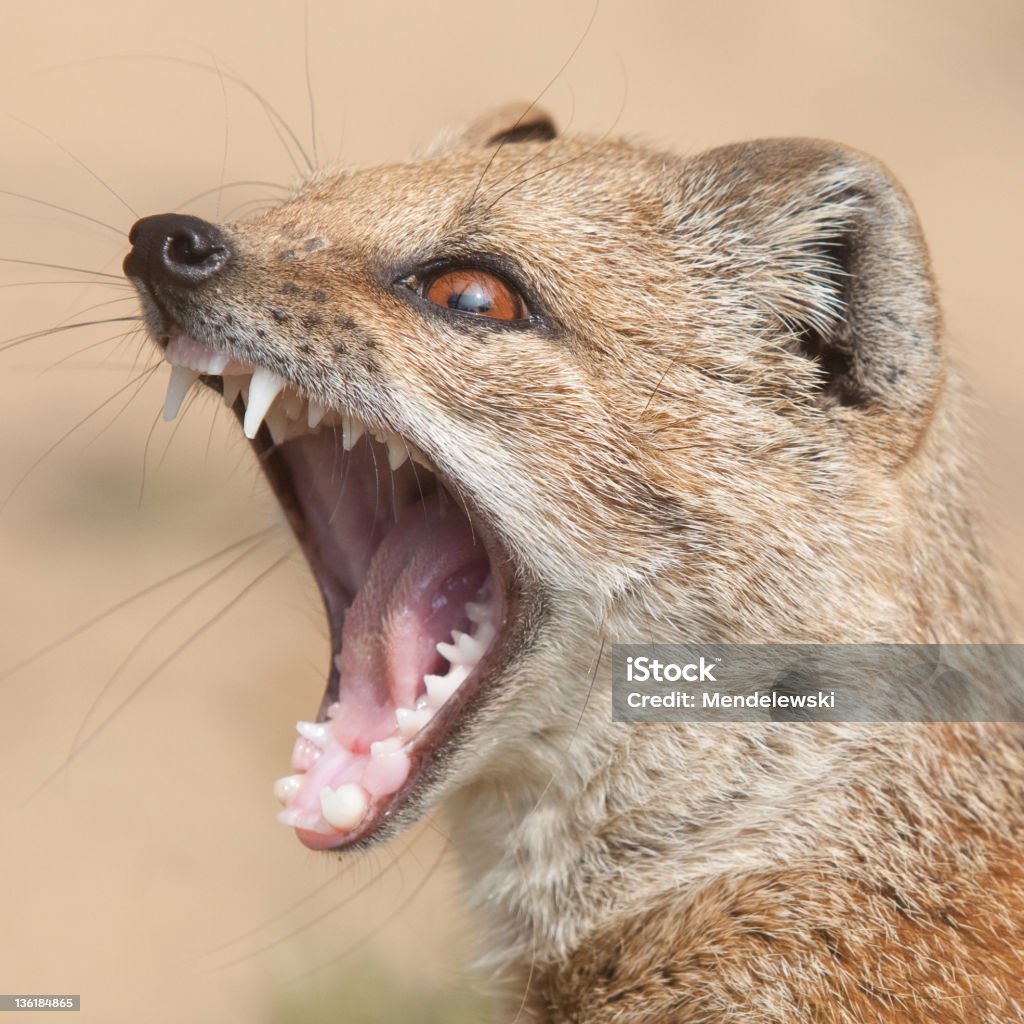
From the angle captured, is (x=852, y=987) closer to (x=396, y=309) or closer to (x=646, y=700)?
(x=646, y=700)

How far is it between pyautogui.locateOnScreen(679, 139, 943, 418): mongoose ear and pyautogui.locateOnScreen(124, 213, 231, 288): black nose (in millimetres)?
1049

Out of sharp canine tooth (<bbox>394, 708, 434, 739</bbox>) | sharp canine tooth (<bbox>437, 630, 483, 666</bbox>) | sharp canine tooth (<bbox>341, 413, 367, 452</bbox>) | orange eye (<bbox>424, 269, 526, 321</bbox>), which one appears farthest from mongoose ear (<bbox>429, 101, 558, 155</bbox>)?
sharp canine tooth (<bbox>394, 708, 434, 739</bbox>)

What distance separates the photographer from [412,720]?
3164 millimetres

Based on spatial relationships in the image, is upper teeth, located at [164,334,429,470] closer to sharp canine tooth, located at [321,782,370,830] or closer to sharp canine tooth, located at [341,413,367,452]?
sharp canine tooth, located at [341,413,367,452]

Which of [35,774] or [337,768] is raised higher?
[35,774]

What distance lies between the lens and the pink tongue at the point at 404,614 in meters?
3.31

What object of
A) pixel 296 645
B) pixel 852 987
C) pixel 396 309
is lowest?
pixel 852 987

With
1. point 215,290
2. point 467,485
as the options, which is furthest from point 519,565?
point 215,290

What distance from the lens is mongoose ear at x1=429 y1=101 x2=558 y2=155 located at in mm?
4047

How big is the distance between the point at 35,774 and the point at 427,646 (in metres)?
2.55

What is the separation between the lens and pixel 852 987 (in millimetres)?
3014

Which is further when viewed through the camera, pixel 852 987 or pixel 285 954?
pixel 285 954

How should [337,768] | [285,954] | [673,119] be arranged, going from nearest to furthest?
[337,768]
[285,954]
[673,119]

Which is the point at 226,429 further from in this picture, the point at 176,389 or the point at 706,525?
the point at 706,525
